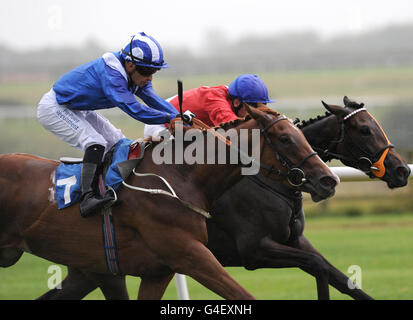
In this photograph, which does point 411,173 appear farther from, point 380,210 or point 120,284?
point 380,210

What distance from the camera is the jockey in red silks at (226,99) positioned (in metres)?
4.57

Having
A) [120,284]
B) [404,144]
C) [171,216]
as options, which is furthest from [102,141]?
[404,144]

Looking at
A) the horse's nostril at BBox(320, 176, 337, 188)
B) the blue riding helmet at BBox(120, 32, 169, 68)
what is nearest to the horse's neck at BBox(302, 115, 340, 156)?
the horse's nostril at BBox(320, 176, 337, 188)

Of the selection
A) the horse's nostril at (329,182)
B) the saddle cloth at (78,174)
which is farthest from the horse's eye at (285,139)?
the saddle cloth at (78,174)

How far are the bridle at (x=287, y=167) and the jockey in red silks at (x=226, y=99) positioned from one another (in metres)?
0.80

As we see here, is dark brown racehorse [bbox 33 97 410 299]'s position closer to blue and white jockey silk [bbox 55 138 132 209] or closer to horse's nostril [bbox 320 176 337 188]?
blue and white jockey silk [bbox 55 138 132 209]

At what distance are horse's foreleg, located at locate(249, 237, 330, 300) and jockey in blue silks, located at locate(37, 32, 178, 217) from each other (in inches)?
42.3

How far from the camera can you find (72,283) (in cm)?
447

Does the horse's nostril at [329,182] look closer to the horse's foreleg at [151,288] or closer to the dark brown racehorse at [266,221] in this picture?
the dark brown racehorse at [266,221]

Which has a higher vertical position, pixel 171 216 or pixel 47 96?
pixel 47 96

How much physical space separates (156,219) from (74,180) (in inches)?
21.2

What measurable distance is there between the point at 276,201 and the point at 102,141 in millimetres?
1198

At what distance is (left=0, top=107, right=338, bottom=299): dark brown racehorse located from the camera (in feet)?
11.8

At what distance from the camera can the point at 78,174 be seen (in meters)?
3.89
